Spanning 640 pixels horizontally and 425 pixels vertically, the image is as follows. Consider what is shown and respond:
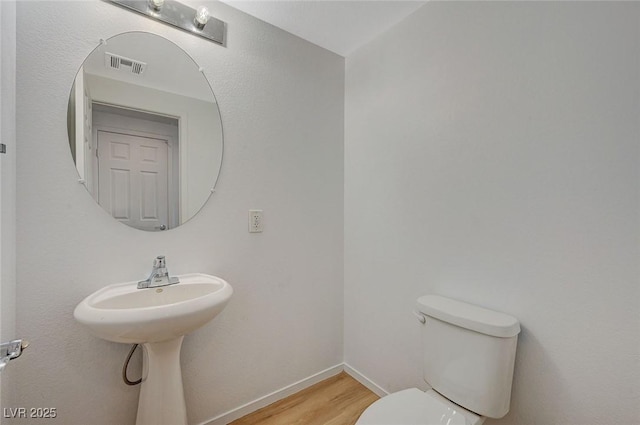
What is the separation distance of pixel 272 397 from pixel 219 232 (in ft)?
3.48

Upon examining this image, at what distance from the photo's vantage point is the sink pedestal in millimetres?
1154

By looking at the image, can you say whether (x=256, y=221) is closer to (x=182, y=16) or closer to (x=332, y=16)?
(x=182, y=16)

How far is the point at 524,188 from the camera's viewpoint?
3.75ft

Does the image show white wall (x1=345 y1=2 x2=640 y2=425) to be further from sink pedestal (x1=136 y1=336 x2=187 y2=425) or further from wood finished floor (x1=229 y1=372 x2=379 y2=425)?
sink pedestal (x1=136 y1=336 x2=187 y2=425)

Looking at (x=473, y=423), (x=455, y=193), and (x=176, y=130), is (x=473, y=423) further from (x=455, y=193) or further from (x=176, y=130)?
(x=176, y=130)

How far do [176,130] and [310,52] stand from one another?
1.00 m

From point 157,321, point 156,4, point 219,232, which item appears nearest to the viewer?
point 157,321

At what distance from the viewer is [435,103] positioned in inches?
57.6

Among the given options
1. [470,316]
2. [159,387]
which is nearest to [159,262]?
[159,387]

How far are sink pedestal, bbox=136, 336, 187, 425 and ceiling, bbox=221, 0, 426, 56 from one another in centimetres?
171

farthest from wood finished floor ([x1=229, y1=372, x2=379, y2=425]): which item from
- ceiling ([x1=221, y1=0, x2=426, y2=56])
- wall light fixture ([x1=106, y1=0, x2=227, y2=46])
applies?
ceiling ([x1=221, y1=0, x2=426, y2=56])

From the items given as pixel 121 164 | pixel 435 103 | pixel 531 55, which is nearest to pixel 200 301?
pixel 121 164

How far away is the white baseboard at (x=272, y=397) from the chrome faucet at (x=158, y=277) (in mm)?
807

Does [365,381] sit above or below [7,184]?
below
